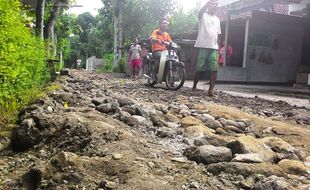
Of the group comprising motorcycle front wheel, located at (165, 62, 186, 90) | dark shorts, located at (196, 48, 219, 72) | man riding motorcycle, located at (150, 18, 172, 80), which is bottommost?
motorcycle front wheel, located at (165, 62, 186, 90)

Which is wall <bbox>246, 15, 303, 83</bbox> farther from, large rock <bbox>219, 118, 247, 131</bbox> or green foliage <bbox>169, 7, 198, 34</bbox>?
green foliage <bbox>169, 7, 198, 34</bbox>

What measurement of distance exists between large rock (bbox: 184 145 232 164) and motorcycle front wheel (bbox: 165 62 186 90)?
213 inches

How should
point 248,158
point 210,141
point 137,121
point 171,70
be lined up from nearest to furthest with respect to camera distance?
point 248,158, point 210,141, point 137,121, point 171,70

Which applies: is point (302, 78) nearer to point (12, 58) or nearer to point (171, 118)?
point (171, 118)

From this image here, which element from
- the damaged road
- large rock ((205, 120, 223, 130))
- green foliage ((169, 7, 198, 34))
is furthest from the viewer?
green foliage ((169, 7, 198, 34))

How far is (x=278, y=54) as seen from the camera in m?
15.1

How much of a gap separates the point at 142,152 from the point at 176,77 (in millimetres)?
5554

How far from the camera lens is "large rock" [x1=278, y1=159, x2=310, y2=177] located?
8.76 ft

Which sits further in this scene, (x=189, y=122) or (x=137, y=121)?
(x=189, y=122)

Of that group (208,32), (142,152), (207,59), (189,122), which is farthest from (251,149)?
(208,32)

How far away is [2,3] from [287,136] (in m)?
3.23

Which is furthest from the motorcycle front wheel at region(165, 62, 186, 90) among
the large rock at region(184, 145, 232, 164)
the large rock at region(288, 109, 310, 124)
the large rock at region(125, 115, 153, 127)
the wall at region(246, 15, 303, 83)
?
the wall at region(246, 15, 303, 83)

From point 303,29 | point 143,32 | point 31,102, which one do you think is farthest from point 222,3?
point 143,32

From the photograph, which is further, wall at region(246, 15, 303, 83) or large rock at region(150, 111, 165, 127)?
wall at region(246, 15, 303, 83)
